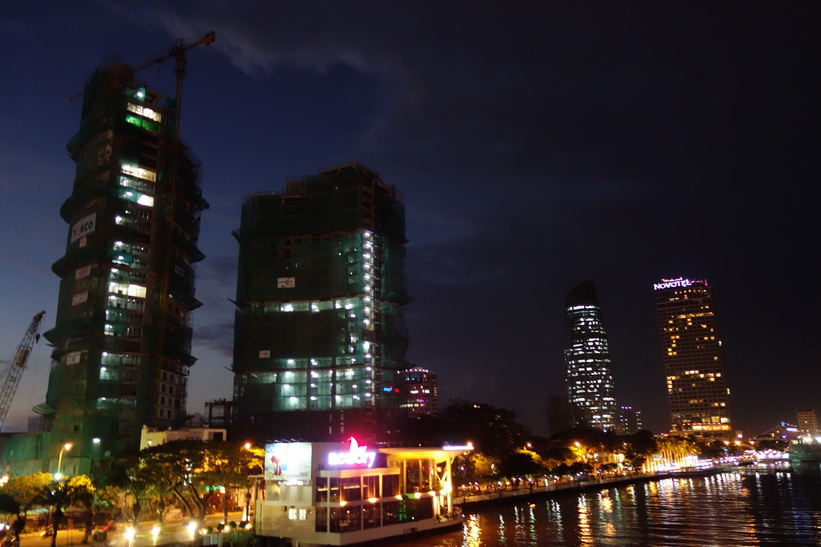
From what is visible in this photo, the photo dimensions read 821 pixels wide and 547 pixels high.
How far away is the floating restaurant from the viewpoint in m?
56.2

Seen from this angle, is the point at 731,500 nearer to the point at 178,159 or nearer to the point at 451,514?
the point at 451,514

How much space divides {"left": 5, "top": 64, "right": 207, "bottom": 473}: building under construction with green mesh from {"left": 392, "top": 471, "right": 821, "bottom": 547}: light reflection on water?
6779cm

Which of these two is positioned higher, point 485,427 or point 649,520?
point 485,427

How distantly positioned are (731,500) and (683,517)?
30.4 m

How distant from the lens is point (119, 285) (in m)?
123

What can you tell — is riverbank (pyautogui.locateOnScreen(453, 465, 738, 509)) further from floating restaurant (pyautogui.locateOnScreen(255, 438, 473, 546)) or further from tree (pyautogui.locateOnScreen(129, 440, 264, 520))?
tree (pyautogui.locateOnScreen(129, 440, 264, 520))

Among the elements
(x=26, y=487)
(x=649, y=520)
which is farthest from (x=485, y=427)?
(x=26, y=487)

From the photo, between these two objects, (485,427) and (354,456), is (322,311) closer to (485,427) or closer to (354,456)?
(485,427)

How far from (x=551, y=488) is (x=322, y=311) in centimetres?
6539

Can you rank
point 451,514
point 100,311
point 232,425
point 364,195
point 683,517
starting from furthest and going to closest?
point 364,195
point 232,425
point 100,311
point 683,517
point 451,514

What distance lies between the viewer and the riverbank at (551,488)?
328 feet

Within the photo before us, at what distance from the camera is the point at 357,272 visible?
152750mm

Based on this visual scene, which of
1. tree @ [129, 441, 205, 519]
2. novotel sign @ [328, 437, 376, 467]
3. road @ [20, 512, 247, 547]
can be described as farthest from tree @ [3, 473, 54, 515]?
novotel sign @ [328, 437, 376, 467]

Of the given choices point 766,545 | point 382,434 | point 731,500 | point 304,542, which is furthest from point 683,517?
point 382,434
